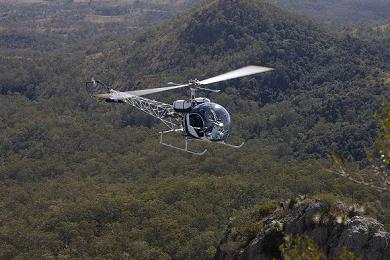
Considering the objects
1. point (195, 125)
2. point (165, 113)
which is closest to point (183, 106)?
point (195, 125)

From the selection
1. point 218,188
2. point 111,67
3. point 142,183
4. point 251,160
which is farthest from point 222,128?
point 111,67

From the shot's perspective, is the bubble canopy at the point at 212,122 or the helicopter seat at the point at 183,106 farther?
the helicopter seat at the point at 183,106

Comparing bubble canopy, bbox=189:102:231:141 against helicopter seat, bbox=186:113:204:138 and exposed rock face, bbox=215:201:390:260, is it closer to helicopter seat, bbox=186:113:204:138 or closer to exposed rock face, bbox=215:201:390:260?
helicopter seat, bbox=186:113:204:138

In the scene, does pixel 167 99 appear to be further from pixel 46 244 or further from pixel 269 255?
pixel 269 255

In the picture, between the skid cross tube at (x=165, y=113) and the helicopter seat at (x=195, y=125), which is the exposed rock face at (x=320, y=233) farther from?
the skid cross tube at (x=165, y=113)

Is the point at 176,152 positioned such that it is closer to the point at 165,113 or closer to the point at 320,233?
the point at 165,113

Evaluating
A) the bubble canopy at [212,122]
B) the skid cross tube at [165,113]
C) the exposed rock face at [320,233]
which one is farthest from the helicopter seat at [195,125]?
the exposed rock face at [320,233]

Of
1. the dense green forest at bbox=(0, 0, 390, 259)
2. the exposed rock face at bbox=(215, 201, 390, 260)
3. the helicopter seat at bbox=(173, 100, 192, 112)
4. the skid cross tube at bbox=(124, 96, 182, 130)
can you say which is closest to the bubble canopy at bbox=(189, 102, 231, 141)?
the helicopter seat at bbox=(173, 100, 192, 112)
